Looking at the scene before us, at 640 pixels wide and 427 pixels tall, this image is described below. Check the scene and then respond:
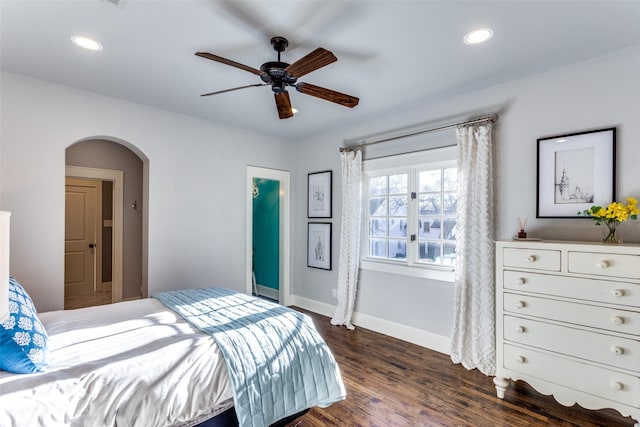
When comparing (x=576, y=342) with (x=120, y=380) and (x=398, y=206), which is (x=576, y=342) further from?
(x=120, y=380)

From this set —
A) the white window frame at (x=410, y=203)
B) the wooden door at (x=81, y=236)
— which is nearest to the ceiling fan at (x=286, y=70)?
the white window frame at (x=410, y=203)

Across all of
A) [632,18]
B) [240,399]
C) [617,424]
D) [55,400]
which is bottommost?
[617,424]

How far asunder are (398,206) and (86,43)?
3.13 metres

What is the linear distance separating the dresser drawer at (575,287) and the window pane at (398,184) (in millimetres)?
1483

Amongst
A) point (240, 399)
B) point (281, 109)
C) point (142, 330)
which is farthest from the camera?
point (281, 109)

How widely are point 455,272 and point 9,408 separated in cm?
308

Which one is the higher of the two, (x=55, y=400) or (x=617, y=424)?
(x=55, y=400)

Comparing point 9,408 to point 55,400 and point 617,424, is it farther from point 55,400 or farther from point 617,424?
point 617,424

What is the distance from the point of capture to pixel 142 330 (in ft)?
6.44

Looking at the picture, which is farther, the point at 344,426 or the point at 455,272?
the point at 455,272

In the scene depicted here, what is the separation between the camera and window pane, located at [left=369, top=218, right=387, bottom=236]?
3.82 metres

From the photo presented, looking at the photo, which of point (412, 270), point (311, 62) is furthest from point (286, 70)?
point (412, 270)

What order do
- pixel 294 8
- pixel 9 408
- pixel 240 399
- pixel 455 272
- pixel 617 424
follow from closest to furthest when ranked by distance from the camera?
1. pixel 9 408
2. pixel 240 399
3. pixel 294 8
4. pixel 617 424
5. pixel 455 272

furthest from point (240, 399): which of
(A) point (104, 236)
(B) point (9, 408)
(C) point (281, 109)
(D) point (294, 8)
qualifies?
(A) point (104, 236)
